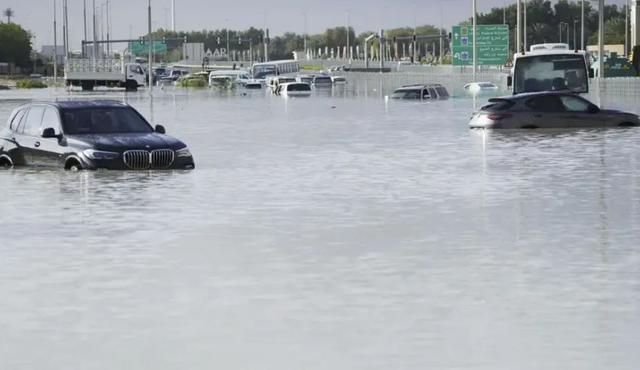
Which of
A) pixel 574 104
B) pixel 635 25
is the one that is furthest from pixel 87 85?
pixel 574 104

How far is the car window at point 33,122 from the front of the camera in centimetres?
2695

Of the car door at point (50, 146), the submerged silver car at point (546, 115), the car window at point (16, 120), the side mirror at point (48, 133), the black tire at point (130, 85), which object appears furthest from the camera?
the black tire at point (130, 85)

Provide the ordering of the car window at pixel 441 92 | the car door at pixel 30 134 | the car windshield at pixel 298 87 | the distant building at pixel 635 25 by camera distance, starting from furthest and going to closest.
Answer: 1. the distant building at pixel 635 25
2. the car windshield at pixel 298 87
3. the car window at pixel 441 92
4. the car door at pixel 30 134

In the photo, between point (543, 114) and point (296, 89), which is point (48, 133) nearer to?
point (543, 114)

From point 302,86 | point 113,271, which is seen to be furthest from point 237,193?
point 302,86

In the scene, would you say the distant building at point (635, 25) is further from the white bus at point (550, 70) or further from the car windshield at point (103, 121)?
the car windshield at point (103, 121)

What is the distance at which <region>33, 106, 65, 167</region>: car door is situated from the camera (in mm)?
26281

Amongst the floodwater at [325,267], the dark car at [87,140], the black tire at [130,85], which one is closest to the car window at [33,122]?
the dark car at [87,140]

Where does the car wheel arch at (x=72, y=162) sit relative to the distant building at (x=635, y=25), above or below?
below

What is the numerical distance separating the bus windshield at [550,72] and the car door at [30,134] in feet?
102

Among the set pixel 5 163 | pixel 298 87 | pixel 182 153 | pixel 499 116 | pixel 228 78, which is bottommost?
pixel 5 163

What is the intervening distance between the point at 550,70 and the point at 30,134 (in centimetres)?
3225

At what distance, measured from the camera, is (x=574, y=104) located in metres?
45.1

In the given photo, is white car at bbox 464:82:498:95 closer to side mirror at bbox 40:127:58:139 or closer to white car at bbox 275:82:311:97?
white car at bbox 275:82:311:97
